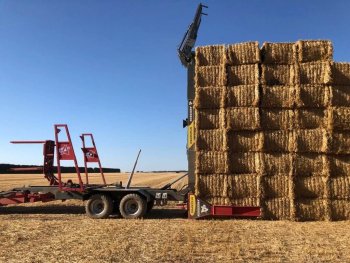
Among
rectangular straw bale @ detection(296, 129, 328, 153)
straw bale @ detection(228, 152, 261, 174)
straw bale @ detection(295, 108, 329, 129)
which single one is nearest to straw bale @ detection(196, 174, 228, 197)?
straw bale @ detection(228, 152, 261, 174)

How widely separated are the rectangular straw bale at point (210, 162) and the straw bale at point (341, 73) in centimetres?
395

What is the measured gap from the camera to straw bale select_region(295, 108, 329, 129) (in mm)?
13008

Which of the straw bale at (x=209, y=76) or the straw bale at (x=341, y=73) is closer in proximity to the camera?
the straw bale at (x=341, y=73)

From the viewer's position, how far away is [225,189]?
13.1 metres

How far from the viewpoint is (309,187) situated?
12961 mm

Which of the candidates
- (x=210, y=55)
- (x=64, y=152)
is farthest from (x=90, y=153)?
(x=210, y=55)

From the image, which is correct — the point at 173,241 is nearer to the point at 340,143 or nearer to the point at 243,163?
the point at 243,163

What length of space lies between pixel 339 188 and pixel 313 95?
279 cm

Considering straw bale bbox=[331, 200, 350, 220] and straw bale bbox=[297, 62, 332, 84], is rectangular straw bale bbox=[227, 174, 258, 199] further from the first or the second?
straw bale bbox=[297, 62, 332, 84]

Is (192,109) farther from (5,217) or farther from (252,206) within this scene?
(5,217)

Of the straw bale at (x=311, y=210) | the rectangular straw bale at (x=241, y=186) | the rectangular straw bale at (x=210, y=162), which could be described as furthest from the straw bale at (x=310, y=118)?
the rectangular straw bale at (x=210, y=162)

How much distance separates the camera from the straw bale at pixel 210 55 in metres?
13.5

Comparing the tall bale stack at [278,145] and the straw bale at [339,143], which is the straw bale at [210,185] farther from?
the straw bale at [339,143]

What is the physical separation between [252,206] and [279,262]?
5424mm
